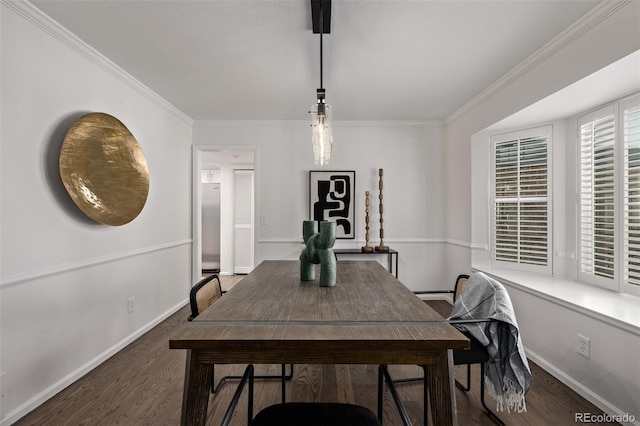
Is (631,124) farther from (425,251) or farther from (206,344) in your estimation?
(206,344)

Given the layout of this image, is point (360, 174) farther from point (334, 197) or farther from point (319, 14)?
point (319, 14)

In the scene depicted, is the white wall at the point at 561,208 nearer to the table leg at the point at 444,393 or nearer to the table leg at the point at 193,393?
the table leg at the point at 444,393

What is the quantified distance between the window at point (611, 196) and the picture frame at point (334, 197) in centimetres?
231

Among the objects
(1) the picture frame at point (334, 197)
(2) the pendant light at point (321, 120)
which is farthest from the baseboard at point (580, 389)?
(1) the picture frame at point (334, 197)

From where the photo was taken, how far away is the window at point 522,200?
9.52 ft

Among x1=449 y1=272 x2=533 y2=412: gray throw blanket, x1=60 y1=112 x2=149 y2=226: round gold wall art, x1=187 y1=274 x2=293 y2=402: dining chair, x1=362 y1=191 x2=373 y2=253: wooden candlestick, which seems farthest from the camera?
x1=362 y1=191 x2=373 y2=253: wooden candlestick

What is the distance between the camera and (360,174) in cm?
419

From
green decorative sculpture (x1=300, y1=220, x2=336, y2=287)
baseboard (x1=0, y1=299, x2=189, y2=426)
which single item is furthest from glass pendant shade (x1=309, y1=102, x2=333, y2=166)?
baseboard (x1=0, y1=299, x2=189, y2=426)

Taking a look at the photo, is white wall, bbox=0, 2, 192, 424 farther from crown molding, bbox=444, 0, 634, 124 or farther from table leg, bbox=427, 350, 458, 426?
crown molding, bbox=444, 0, 634, 124

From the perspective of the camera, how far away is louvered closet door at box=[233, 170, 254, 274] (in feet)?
20.0

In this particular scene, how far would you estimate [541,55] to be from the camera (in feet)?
7.54

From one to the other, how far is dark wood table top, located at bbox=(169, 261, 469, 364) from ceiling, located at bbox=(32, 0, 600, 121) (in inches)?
63.4

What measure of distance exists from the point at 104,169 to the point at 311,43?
67.9 inches

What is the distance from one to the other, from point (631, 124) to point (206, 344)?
9.36 feet
